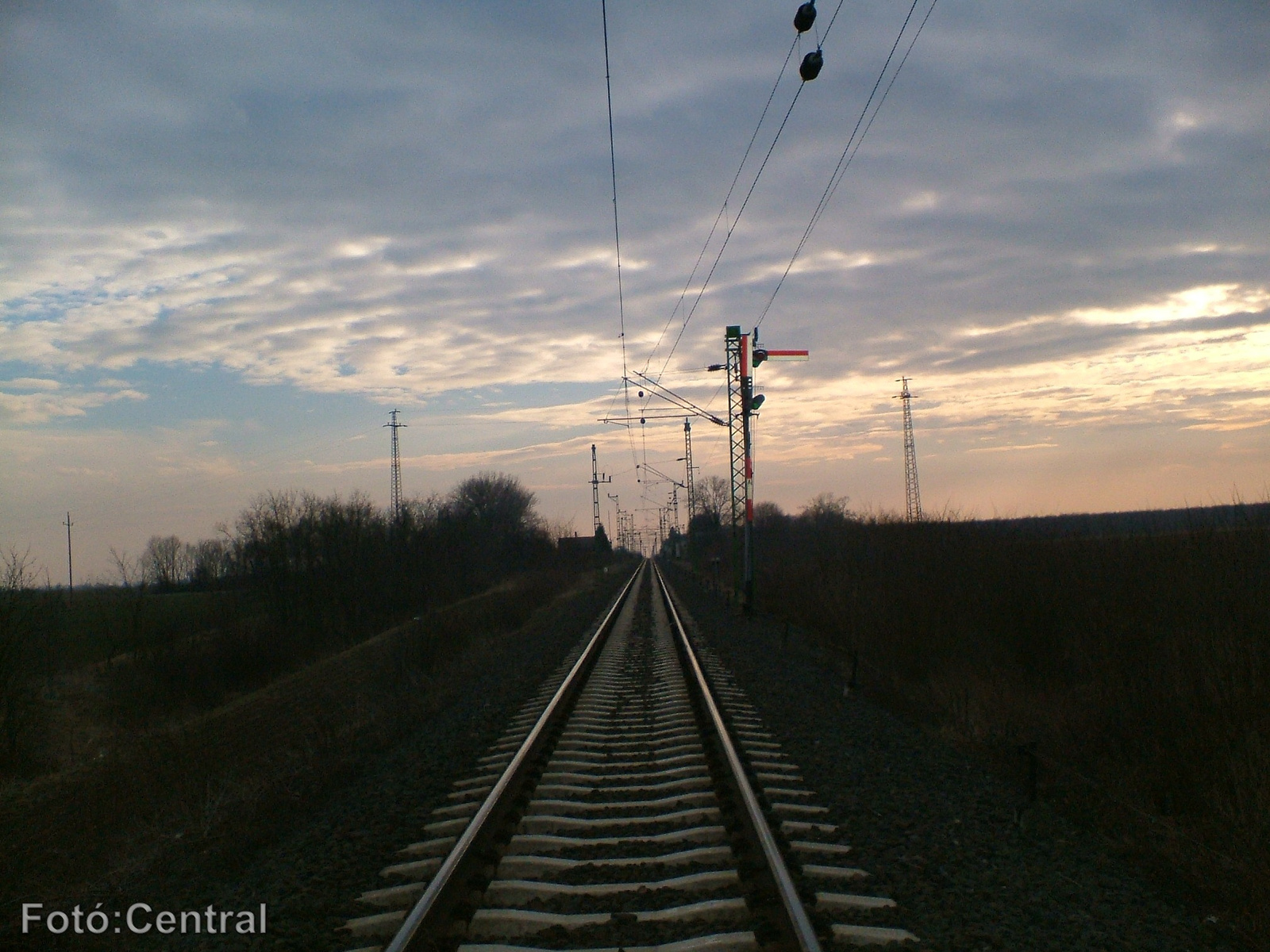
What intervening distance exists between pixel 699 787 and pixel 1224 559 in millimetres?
6956

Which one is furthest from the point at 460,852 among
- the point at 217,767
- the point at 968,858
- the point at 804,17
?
the point at 217,767

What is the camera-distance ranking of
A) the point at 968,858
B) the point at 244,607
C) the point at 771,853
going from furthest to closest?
1. the point at 244,607
2. the point at 968,858
3. the point at 771,853

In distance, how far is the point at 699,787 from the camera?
712cm

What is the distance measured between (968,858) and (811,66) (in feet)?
23.3

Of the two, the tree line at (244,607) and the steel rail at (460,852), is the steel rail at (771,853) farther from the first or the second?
the tree line at (244,607)

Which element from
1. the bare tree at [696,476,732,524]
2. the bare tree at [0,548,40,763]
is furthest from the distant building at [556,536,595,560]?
the bare tree at [0,548,40,763]

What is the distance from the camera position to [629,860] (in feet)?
17.7

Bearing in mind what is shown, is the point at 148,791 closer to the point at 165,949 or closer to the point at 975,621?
the point at 165,949

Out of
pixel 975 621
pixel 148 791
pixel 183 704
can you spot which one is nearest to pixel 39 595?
pixel 183 704

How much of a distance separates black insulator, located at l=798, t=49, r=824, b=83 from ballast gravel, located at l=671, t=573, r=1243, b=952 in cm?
660

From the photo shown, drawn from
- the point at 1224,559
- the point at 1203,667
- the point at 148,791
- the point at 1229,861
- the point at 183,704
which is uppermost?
the point at 1224,559

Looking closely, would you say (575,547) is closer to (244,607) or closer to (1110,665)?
(244,607)

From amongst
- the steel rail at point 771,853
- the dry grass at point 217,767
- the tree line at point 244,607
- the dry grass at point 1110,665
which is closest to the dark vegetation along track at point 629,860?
the steel rail at point 771,853

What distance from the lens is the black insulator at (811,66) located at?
331 inches
